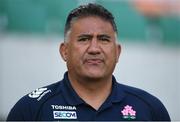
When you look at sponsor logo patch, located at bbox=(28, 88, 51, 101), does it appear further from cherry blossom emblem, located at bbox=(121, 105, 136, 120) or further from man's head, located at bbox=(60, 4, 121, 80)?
cherry blossom emblem, located at bbox=(121, 105, 136, 120)

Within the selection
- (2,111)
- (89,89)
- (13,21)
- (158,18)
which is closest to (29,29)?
(13,21)

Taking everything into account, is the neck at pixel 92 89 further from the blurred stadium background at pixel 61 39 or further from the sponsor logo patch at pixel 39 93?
the blurred stadium background at pixel 61 39

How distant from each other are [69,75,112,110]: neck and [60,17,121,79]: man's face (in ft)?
0.14

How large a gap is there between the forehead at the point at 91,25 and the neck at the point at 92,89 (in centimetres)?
25

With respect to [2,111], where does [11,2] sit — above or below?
above

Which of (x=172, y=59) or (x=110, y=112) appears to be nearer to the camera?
(x=110, y=112)

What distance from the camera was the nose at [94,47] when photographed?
11.3ft

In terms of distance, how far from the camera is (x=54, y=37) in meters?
9.83

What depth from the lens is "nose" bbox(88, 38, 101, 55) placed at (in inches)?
135

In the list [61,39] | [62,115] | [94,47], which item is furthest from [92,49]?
[61,39]

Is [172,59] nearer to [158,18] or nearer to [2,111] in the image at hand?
[158,18]

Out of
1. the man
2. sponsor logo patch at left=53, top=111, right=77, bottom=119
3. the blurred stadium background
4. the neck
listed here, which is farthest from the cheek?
the blurred stadium background

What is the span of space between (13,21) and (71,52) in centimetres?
616

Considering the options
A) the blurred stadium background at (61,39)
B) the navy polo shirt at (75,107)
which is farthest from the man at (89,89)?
the blurred stadium background at (61,39)
